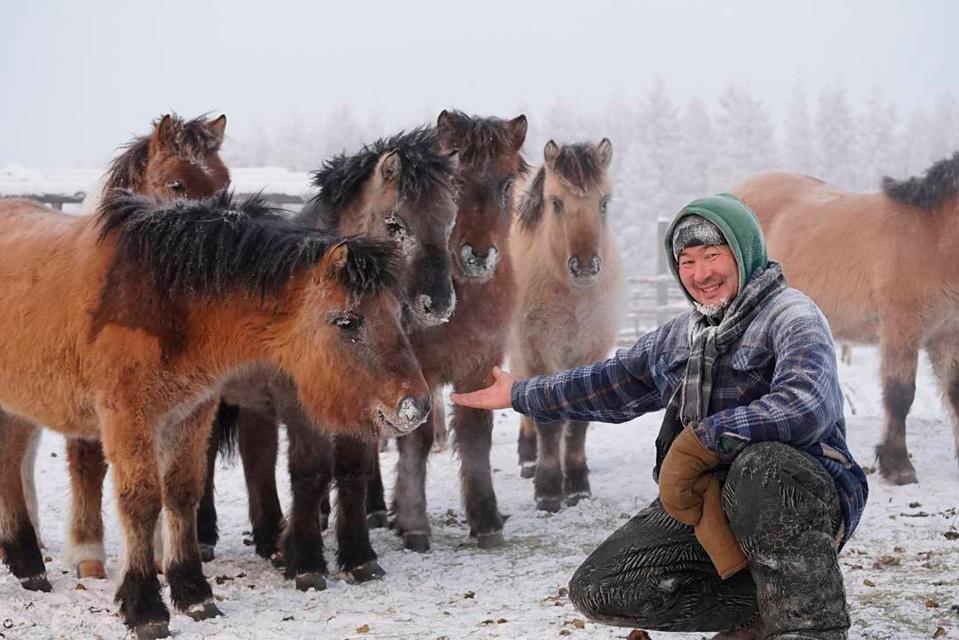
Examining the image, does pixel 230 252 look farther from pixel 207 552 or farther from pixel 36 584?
pixel 207 552

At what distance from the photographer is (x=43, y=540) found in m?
6.96

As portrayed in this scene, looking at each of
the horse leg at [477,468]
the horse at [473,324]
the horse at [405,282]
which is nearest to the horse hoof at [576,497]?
the horse leg at [477,468]

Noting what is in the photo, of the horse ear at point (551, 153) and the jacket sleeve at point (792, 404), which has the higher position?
the horse ear at point (551, 153)

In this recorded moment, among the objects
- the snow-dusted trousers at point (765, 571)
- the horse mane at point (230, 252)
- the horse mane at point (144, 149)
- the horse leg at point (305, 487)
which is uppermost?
the horse mane at point (144, 149)

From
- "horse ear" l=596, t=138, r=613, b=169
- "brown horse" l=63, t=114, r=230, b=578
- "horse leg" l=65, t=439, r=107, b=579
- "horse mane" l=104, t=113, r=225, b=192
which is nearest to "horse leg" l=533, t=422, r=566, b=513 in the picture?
"horse ear" l=596, t=138, r=613, b=169

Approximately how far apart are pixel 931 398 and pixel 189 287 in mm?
11757

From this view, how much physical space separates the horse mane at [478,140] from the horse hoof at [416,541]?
242 cm

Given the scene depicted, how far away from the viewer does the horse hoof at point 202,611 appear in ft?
16.7

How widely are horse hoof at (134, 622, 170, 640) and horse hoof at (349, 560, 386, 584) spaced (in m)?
1.37

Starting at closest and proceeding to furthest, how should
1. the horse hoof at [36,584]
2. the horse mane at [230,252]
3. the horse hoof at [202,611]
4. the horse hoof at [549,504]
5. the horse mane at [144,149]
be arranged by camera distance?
1. the horse mane at [230,252]
2. the horse hoof at [202,611]
3. the horse hoof at [36,584]
4. the horse mane at [144,149]
5. the horse hoof at [549,504]

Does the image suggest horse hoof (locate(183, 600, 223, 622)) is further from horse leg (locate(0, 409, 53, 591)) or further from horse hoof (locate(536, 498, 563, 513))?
horse hoof (locate(536, 498, 563, 513))

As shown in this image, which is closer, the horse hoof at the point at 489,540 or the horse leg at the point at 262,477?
the horse leg at the point at 262,477

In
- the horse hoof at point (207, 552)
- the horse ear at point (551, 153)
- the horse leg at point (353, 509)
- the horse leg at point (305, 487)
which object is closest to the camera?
the horse leg at point (305, 487)

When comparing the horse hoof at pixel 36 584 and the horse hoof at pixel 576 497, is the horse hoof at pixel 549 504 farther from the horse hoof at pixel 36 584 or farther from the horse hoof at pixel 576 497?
the horse hoof at pixel 36 584
